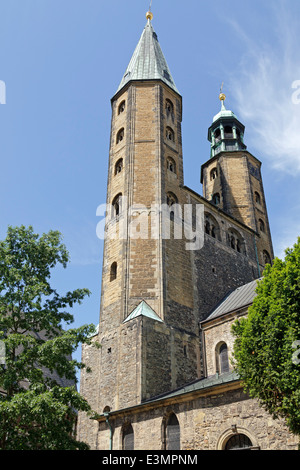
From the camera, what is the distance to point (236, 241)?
102 ft

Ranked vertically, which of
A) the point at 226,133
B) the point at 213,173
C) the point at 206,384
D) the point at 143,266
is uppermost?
the point at 226,133

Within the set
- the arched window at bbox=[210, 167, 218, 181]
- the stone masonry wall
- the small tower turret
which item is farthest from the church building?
the small tower turret

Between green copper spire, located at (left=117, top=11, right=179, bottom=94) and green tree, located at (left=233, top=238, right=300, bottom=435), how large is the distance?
72.5 feet

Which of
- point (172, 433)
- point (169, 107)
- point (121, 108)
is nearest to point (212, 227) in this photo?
point (169, 107)

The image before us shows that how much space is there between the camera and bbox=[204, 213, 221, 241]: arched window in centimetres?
2877

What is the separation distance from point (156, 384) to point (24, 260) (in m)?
8.43

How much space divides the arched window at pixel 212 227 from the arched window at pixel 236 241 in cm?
132

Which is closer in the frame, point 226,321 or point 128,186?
point 226,321

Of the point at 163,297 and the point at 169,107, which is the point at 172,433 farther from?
the point at 169,107

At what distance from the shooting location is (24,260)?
A: 15820 millimetres

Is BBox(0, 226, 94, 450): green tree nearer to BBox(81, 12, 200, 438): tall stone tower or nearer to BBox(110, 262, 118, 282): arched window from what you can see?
BBox(81, 12, 200, 438): tall stone tower

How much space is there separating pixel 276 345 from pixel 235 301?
11090 millimetres
